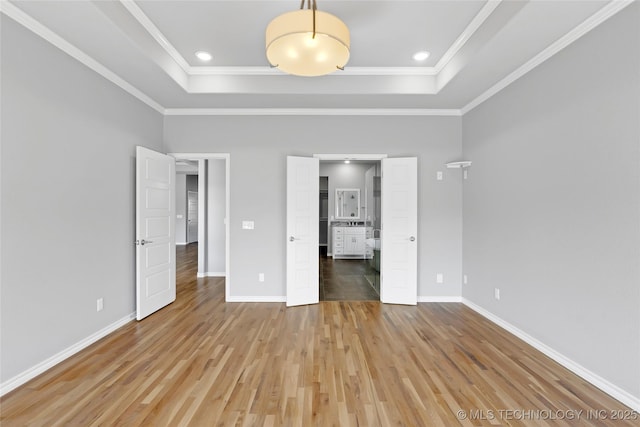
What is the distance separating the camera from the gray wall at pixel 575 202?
2.08m

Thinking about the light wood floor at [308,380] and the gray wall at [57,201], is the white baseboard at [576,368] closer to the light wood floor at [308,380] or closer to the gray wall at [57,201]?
the light wood floor at [308,380]

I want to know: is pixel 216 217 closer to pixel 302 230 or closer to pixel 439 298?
pixel 302 230

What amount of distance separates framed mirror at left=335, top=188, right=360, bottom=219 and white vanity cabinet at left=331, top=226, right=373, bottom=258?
1.96ft

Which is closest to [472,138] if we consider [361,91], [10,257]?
[361,91]

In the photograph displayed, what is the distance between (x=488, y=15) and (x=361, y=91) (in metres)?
1.51

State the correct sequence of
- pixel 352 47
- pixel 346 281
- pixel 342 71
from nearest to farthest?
1. pixel 352 47
2. pixel 342 71
3. pixel 346 281

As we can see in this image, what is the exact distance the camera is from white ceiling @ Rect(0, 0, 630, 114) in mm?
2316

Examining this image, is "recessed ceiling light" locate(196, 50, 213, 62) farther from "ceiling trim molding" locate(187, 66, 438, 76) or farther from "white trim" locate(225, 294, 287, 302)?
"white trim" locate(225, 294, 287, 302)

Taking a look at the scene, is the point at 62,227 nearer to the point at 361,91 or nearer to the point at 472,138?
the point at 361,91

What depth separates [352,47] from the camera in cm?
315

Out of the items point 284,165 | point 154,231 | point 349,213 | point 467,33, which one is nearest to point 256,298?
point 154,231

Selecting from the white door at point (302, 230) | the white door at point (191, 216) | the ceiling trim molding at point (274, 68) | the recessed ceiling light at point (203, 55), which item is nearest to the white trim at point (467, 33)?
the ceiling trim molding at point (274, 68)

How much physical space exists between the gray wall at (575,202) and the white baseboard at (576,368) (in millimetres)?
49

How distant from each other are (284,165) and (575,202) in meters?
3.37
